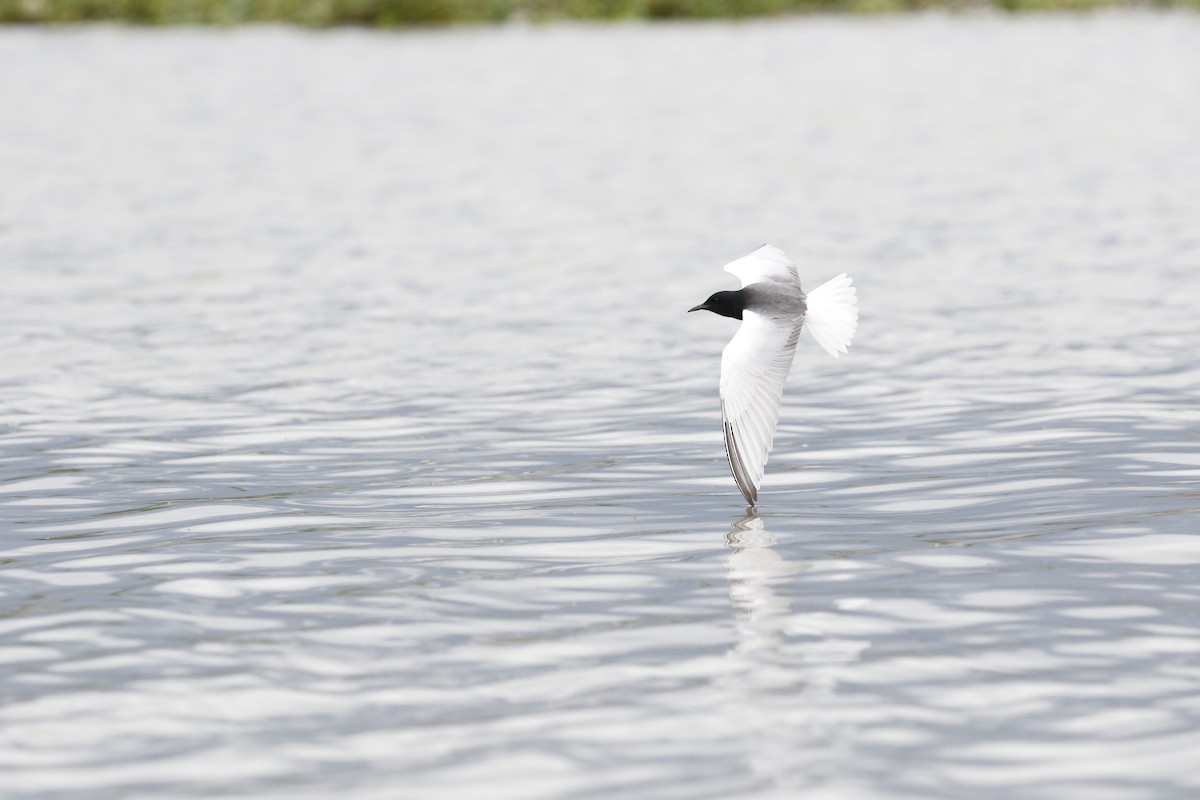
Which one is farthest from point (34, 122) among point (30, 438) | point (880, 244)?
point (30, 438)

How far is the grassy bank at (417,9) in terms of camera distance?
63.1 meters

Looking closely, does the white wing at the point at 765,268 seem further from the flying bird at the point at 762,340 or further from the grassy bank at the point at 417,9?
the grassy bank at the point at 417,9

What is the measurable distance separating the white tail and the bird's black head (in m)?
0.31

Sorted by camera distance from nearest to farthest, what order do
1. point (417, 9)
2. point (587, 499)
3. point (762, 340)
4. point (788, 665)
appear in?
point (788, 665)
point (762, 340)
point (587, 499)
point (417, 9)

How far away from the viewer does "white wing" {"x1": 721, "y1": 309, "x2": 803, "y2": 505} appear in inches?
320

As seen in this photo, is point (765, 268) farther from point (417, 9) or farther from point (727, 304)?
point (417, 9)

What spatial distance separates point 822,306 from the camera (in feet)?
28.6

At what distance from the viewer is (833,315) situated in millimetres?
8633

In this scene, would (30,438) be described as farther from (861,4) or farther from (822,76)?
(861,4)

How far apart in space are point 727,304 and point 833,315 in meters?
0.53

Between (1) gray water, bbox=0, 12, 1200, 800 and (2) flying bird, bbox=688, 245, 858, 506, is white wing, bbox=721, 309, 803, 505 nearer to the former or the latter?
(2) flying bird, bbox=688, 245, 858, 506

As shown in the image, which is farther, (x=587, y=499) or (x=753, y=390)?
(x=587, y=499)

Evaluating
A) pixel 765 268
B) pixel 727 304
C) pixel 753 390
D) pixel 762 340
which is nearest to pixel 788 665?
pixel 753 390

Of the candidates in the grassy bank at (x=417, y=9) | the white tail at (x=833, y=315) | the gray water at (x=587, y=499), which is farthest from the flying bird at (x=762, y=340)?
the grassy bank at (x=417, y=9)
